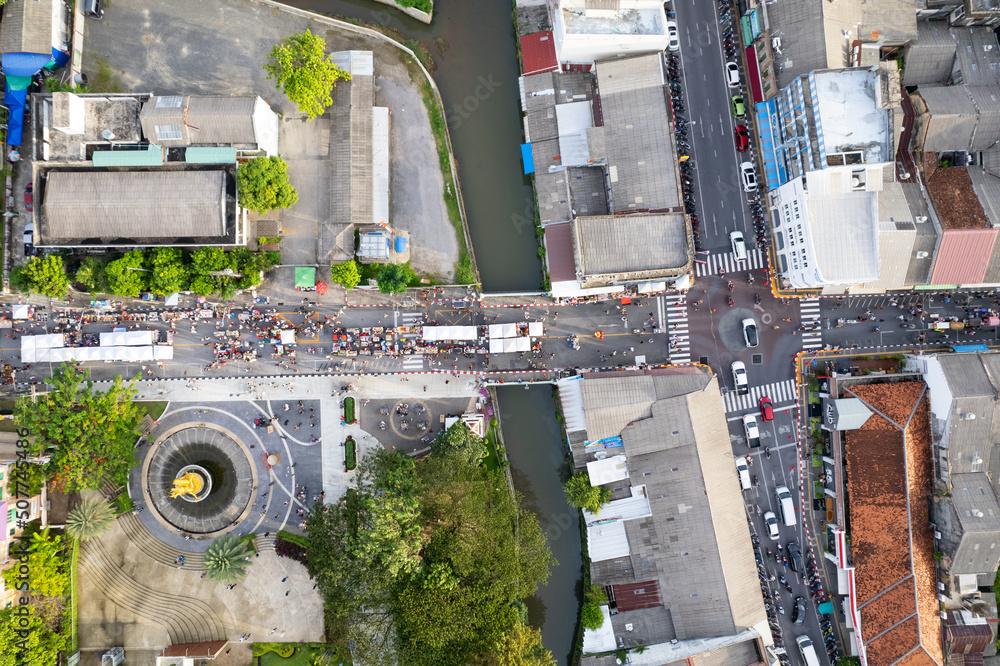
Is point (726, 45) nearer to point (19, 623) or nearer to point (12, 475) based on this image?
point (12, 475)

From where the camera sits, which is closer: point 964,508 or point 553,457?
point 964,508

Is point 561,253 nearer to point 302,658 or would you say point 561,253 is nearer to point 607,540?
point 607,540

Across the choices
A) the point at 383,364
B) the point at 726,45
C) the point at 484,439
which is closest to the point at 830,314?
the point at 726,45

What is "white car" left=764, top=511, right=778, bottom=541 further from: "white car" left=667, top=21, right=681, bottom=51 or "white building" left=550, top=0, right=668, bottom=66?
"white car" left=667, top=21, right=681, bottom=51

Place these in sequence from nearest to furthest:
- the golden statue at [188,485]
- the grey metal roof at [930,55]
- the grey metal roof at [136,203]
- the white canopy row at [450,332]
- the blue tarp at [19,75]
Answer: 1. the grey metal roof at [136,203]
2. the grey metal roof at [930,55]
3. the blue tarp at [19,75]
4. the golden statue at [188,485]
5. the white canopy row at [450,332]

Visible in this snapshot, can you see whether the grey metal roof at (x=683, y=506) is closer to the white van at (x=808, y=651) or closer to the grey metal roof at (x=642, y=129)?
the white van at (x=808, y=651)

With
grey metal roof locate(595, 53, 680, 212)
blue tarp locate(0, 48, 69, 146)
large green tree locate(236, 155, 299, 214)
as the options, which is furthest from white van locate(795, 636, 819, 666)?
blue tarp locate(0, 48, 69, 146)

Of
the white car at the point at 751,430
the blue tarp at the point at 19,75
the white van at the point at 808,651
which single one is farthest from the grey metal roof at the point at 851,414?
the blue tarp at the point at 19,75

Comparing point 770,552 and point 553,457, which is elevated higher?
point 553,457
